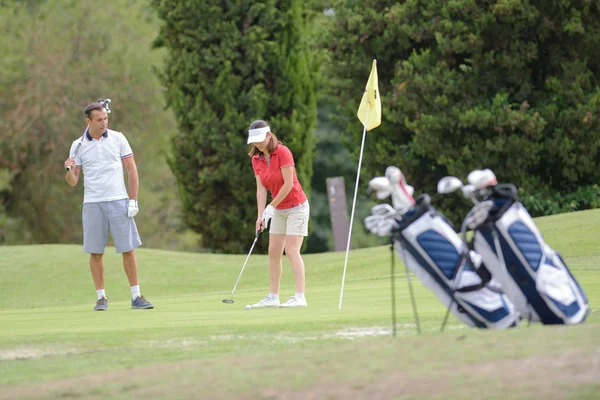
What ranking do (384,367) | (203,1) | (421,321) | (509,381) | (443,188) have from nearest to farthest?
(509,381) → (384,367) → (443,188) → (421,321) → (203,1)

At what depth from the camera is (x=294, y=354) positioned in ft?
18.6

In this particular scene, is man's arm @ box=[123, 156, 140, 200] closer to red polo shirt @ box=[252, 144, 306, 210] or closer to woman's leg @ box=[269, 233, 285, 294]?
red polo shirt @ box=[252, 144, 306, 210]

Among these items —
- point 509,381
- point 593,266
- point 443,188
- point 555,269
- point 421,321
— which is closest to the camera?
point 509,381

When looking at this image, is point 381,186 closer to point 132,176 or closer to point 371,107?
point 132,176

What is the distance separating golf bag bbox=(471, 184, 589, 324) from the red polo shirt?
4.43 metres

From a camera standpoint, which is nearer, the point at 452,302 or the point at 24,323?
the point at 452,302

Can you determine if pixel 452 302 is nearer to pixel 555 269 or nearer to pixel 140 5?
pixel 555 269

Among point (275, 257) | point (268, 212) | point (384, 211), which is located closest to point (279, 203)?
point (268, 212)

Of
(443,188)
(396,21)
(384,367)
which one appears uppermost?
(396,21)

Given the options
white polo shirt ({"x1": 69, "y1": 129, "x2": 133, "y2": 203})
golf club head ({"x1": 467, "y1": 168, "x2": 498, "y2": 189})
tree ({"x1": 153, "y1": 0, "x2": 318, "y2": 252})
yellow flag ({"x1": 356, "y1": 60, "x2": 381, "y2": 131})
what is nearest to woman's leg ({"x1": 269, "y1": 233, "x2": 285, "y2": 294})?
white polo shirt ({"x1": 69, "y1": 129, "x2": 133, "y2": 203})

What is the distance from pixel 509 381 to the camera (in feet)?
15.1

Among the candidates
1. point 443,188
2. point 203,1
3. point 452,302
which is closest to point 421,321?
point 452,302

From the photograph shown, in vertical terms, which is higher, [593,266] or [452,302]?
[452,302]

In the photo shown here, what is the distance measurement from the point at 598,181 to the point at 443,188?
1901cm
